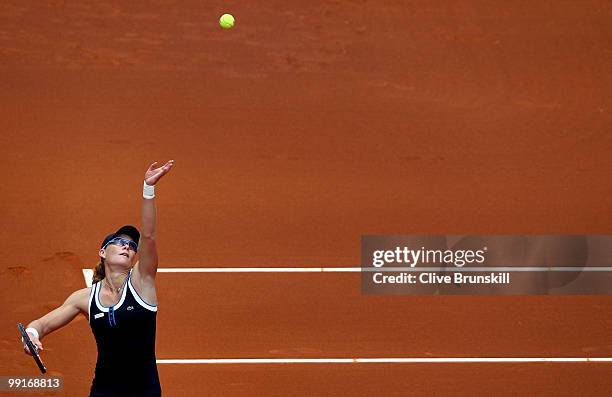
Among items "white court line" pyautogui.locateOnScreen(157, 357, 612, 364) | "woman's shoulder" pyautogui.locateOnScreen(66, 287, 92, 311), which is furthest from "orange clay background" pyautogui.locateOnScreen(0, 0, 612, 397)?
"woman's shoulder" pyautogui.locateOnScreen(66, 287, 92, 311)

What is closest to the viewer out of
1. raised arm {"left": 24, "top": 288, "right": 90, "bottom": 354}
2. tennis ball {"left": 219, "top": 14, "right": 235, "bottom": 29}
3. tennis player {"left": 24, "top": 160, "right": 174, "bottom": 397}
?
tennis player {"left": 24, "top": 160, "right": 174, "bottom": 397}

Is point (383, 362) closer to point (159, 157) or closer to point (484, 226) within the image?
point (484, 226)

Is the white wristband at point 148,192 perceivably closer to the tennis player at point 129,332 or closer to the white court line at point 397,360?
the tennis player at point 129,332

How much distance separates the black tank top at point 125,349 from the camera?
4.60m

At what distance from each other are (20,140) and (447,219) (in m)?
2.91

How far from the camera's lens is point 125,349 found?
4.62 metres

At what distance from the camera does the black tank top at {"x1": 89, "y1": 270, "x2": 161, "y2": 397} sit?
460 cm

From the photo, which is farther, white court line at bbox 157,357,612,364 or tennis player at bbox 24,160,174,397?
white court line at bbox 157,357,612,364

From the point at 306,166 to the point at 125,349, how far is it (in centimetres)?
207

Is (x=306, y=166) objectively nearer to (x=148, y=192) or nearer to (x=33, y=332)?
(x=148, y=192)

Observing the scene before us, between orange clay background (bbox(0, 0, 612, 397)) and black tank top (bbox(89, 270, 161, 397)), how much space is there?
148cm

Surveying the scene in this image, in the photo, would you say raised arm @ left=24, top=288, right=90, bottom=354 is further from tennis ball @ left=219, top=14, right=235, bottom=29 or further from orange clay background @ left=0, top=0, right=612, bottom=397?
tennis ball @ left=219, top=14, right=235, bottom=29

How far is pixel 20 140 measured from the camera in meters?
6.12

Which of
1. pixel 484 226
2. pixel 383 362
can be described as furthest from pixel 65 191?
pixel 484 226
